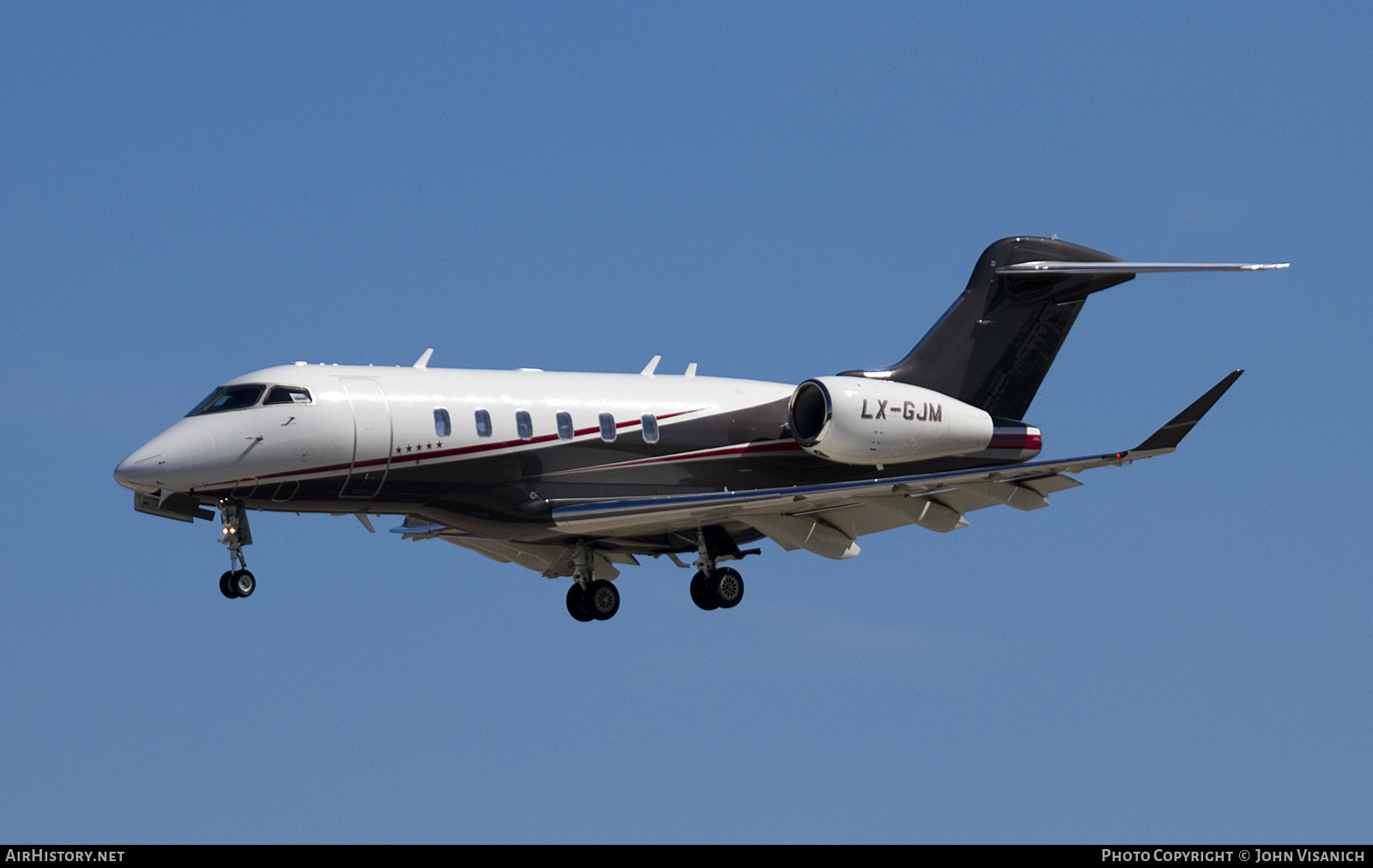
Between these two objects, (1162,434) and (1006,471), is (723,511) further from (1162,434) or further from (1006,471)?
(1162,434)

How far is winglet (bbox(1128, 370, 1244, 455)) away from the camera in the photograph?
82.3 ft

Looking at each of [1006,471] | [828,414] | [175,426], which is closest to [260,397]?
[175,426]

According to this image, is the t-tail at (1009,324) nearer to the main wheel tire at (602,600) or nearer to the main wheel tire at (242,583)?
the main wheel tire at (602,600)

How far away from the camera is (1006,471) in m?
26.7

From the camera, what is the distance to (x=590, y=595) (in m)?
30.0

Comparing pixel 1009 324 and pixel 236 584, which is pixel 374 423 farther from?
pixel 1009 324

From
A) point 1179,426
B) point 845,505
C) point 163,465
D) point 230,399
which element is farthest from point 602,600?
point 1179,426

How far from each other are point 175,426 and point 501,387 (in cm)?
463

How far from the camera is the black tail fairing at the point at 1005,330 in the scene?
31.6 m

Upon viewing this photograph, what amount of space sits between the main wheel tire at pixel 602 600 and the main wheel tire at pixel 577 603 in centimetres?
8

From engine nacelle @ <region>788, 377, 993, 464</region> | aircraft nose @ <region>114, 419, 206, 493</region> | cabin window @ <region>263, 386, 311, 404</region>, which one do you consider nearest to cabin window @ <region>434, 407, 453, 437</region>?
cabin window @ <region>263, 386, 311, 404</region>

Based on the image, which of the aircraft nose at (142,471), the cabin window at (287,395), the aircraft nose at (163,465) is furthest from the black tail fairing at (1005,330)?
the aircraft nose at (142,471)

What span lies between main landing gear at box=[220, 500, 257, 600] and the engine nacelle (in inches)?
326

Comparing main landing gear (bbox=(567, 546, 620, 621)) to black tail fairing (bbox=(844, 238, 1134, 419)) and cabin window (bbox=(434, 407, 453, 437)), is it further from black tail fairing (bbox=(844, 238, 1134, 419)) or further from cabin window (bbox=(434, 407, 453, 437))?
black tail fairing (bbox=(844, 238, 1134, 419))
